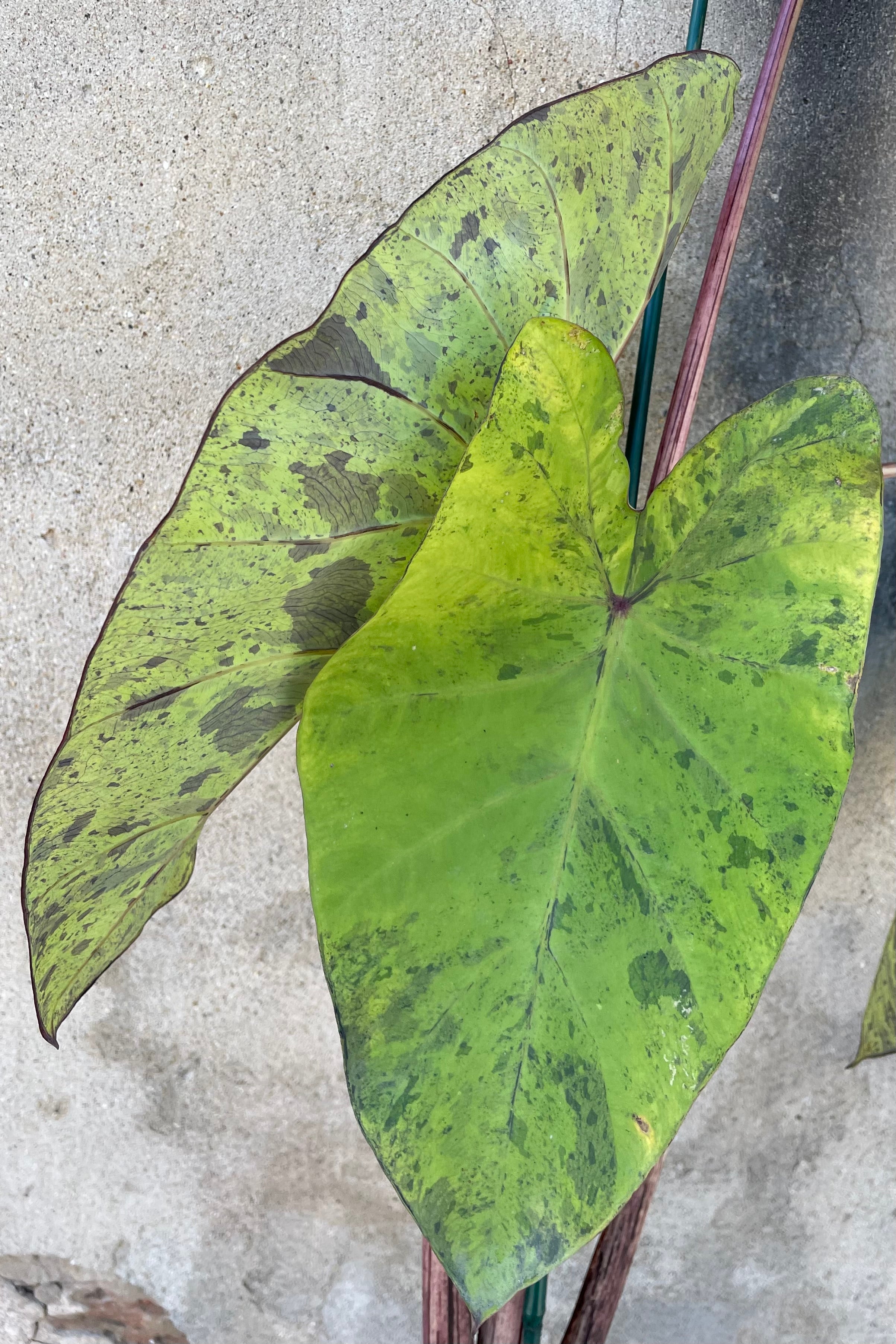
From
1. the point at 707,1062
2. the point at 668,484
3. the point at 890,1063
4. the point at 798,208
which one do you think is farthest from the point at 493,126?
the point at 890,1063

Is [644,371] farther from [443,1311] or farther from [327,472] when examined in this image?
[443,1311]

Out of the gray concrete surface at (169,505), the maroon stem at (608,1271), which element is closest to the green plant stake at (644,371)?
the gray concrete surface at (169,505)

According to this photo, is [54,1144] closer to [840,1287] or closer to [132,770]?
[132,770]

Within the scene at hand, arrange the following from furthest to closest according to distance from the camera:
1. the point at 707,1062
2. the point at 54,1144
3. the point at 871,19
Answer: the point at 54,1144 < the point at 871,19 < the point at 707,1062

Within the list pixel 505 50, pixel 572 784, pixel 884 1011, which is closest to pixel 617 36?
pixel 505 50

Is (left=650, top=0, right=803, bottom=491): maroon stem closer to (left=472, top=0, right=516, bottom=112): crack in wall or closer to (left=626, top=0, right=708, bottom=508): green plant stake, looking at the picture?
(left=626, top=0, right=708, bottom=508): green plant stake

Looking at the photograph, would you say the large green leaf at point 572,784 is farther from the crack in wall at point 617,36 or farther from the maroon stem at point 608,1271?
the crack in wall at point 617,36
